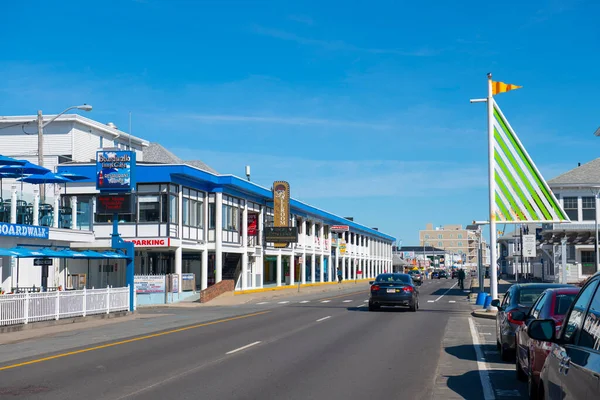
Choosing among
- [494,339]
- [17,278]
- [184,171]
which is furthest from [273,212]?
[494,339]

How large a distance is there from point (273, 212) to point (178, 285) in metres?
19.4

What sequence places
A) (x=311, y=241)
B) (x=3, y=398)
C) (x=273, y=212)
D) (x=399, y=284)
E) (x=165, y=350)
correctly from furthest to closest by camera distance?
(x=311, y=241) < (x=273, y=212) < (x=399, y=284) < (x=165, y=350) < (x=3, y=398)

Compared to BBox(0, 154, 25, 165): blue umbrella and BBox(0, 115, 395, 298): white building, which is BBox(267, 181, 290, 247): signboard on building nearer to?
BBox(0, 115, 395, 298): white building

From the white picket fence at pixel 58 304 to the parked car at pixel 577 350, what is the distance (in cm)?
1859

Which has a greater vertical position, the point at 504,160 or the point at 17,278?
the point at 504,160

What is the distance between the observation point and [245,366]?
1332cm

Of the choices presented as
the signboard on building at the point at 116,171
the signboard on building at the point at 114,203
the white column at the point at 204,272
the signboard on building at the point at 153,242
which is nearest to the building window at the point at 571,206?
the white column at the point at 204,272

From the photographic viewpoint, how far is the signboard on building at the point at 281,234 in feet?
183

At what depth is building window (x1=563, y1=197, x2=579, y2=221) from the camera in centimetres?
5358

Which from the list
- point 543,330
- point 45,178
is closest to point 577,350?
point 543,330

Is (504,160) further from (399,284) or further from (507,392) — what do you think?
(507,392)

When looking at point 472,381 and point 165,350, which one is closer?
point 472,381

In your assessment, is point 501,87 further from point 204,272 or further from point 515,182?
point 204,272

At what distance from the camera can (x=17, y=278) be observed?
3144cm
